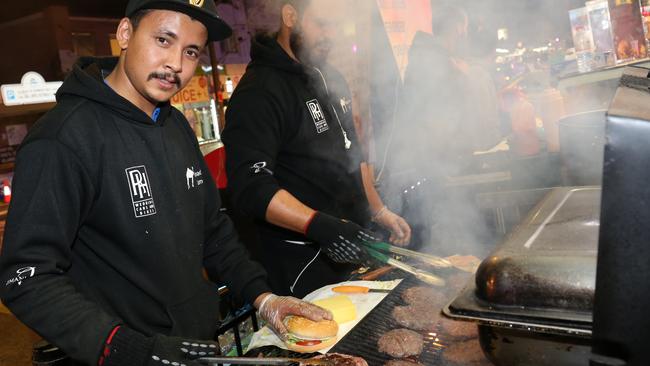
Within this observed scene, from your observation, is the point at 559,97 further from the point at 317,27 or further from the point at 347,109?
the point at 317,27

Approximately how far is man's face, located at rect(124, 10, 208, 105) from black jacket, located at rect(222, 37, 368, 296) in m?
0.68

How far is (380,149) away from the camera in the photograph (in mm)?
4723

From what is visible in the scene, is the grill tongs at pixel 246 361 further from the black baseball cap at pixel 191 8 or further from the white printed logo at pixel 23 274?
the black baseball cap at pixel 191 8

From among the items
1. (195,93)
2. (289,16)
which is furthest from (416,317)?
(195,93)

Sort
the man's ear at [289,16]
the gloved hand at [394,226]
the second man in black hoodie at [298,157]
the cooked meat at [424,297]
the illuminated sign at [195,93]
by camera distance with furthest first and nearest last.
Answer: the illuminated sign at [195,93], the gloved hand at [394,226], the man's ear at [289,16], the second man in black hoodie at [298,157], the cooked meat at [424,297]

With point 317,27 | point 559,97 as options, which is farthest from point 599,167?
point 317,27

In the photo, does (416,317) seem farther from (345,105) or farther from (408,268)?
(345,105)

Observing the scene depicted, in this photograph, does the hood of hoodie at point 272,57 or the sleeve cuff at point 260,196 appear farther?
the hood of hoodie at point 272,57

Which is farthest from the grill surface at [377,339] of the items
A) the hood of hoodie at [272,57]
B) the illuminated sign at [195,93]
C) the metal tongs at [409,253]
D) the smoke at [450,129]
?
the illuminated sign at [195,93]

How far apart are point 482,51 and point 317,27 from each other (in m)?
5.39

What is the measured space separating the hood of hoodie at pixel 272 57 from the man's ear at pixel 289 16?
0.38 feet

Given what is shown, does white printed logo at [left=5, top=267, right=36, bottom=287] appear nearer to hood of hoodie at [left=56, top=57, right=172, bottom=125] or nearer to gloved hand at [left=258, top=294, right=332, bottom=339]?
hood of hoodie at [left=56, top=57, right=172, bottom=125]

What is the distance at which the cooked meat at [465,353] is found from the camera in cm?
173

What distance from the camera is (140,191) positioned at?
6.08 ft
